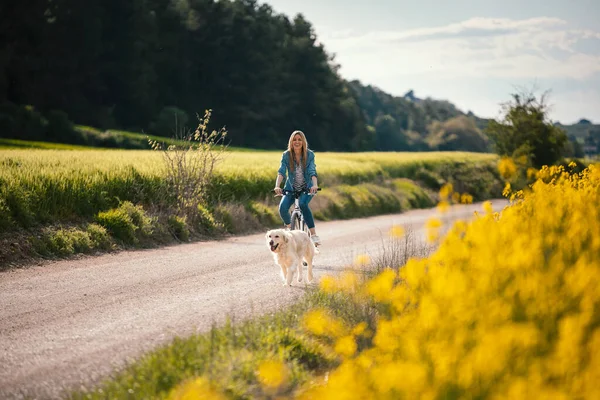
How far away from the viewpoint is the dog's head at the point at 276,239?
9875 millimetres

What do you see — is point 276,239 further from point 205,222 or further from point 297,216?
point 205,222

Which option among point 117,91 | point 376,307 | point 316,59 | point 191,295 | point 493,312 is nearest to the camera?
point 493,312

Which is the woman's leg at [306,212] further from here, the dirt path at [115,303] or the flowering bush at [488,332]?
the flowering bush at [488,332]

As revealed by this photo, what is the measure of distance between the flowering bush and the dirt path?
205cm

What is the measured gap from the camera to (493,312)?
437 cm

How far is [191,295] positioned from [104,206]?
6.54 metres

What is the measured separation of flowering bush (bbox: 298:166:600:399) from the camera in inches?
140

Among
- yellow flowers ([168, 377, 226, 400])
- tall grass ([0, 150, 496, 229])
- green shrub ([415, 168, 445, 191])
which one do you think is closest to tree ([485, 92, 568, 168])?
green shrub ([415, 168, 445, 191])

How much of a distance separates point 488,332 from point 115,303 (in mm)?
6164

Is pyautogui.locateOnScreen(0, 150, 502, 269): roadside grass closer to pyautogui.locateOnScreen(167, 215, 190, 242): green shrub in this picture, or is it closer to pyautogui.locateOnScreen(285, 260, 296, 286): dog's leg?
pyautogui.locateOnScreen(167, 215, 190, 242): green shrub

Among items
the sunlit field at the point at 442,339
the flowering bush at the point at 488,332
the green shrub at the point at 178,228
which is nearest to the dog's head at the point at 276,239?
the sunlit field at the point at 442,339

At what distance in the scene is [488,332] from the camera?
3973mm

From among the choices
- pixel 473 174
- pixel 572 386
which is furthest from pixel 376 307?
pixel 473 174

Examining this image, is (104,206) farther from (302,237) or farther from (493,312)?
(493,312)
